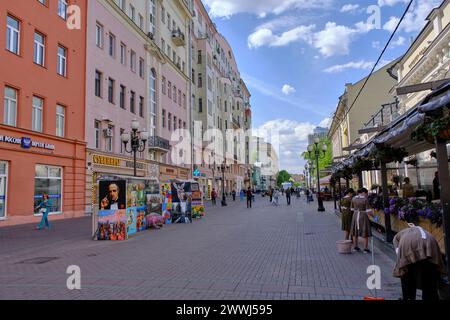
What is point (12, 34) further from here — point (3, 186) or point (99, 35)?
point (99, 35)

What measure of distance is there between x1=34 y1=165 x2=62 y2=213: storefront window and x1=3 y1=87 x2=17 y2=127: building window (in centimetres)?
284

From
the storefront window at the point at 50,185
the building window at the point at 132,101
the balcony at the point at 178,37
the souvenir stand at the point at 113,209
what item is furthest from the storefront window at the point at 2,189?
the balcony at the point at 178,37

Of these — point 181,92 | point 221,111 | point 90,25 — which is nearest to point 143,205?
point 90,25

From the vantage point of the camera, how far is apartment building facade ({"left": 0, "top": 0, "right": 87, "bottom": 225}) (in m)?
18.5

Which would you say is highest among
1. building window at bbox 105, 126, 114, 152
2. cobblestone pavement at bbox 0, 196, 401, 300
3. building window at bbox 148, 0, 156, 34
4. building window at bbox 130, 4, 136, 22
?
building window at bbox 148, 0, 156, 34

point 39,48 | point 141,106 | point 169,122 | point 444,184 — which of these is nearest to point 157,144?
point 141,106

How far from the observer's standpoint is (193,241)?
1286cm

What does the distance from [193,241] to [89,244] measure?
3.41 meters

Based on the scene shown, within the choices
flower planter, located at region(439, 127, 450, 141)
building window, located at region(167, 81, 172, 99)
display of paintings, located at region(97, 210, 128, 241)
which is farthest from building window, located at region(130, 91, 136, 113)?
flower planter, located at region(439, 127, 450, 141)

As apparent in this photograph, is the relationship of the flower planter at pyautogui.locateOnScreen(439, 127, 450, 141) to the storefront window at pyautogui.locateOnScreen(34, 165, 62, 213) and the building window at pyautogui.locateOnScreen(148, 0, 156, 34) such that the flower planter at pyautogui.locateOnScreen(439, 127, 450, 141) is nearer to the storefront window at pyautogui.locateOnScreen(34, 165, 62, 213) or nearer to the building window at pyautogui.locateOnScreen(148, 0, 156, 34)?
the storefront window at pyautogui.locateOnScreen(34, 165, 62, 213)

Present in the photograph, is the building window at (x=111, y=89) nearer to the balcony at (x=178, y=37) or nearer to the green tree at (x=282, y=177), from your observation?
the balcony at (x=178, y=37)

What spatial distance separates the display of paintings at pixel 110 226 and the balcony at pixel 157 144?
22118mm

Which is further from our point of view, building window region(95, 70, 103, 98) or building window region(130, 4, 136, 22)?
building window region(130, 4, 136, 22)

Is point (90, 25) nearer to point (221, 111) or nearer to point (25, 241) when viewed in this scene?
point (25, 241)
